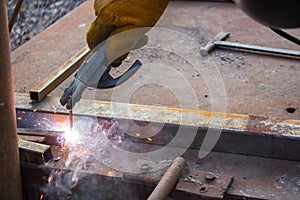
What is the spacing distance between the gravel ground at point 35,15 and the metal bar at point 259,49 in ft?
7.86

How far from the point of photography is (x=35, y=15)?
18.5 ft

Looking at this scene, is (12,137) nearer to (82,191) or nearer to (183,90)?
(82,191)

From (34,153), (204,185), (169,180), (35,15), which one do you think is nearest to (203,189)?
(204,185)

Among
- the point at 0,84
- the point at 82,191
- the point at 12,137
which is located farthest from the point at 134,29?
the point at 82,191

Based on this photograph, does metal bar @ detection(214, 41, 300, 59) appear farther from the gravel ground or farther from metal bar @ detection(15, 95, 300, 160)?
the gravel ground

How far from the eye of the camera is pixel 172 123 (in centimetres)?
255

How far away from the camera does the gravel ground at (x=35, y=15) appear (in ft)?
17.7

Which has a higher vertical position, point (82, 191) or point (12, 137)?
point (12, 137)

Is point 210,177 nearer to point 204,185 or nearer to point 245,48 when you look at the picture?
point 204,185

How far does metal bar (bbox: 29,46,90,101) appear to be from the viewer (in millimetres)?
2859

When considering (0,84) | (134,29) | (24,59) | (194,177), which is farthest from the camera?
(24,59)

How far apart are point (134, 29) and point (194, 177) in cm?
77

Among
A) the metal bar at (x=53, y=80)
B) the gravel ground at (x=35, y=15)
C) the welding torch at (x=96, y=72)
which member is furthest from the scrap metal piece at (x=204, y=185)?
the gravel ground at (x=35, y=15)

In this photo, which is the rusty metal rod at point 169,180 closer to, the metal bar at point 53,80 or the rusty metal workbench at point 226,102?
the rusty metal workbench at point 226,102
